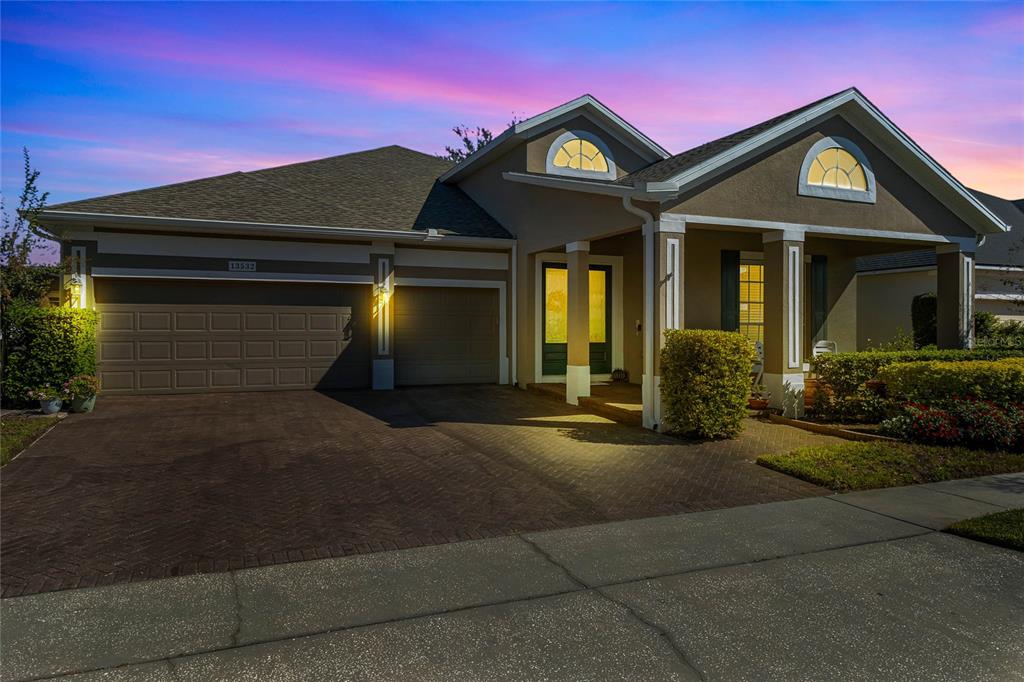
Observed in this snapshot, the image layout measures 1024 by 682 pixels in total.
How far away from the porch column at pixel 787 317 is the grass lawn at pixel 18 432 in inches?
436

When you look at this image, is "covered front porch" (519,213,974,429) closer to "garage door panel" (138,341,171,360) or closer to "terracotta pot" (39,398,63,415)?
"garage door panel" (138,341,171,360)

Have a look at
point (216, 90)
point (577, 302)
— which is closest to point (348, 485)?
point (577, 302)

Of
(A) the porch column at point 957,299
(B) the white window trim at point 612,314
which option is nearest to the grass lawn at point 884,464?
(A) the porch column at point 957,299

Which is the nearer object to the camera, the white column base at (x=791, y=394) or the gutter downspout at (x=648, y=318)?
the gutter downspout at (x=648, y=318)

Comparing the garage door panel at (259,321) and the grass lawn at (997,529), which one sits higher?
the garage door panel at (259,321)

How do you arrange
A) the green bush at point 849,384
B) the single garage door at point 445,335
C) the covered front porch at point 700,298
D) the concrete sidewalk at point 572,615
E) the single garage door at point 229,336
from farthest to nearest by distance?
the single garage door at point 445,335 → the single garage door at point 229,336 → the green bush at point 849,384 → the covered front porch at point 700,298 → the concrete sidewalk at point 572,615

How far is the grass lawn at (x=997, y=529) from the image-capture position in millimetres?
5228

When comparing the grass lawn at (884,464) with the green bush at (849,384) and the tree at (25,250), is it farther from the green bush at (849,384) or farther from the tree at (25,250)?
the tree at (25,250)

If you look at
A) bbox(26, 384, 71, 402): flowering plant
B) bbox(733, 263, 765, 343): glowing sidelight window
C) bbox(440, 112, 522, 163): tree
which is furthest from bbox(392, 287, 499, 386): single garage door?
bbox(440, 112, 522, 163): tree

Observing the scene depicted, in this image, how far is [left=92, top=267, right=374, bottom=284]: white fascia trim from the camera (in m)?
13.0

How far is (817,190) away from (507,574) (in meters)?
9.60

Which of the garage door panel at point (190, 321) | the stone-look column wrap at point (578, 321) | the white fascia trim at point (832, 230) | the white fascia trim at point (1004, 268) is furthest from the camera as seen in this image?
the white fascia trim at point (1004, 268)

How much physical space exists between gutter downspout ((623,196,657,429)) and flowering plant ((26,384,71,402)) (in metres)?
9.85

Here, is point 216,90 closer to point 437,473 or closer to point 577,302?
point 577,302
